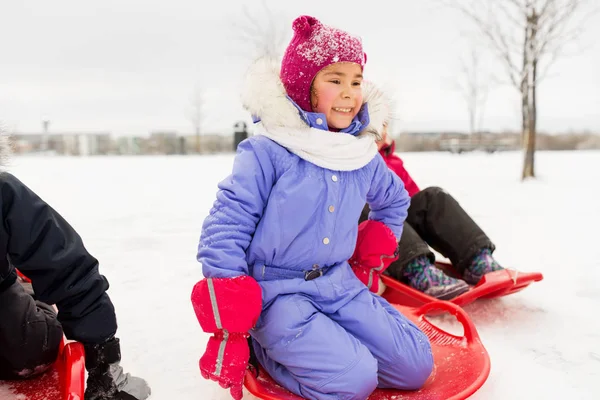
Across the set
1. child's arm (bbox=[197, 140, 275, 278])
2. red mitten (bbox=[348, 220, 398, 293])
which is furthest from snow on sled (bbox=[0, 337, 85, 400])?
red mitten (bbox=[348, 220, 398, 293])

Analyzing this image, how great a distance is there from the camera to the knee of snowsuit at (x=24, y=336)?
1561mm

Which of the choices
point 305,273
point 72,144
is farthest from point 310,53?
point 72,144

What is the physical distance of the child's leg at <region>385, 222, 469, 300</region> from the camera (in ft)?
Result: 7.58

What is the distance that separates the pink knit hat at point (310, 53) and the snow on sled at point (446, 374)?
868mm

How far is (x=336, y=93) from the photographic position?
1694mm

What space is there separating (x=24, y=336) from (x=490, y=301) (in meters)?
1.94

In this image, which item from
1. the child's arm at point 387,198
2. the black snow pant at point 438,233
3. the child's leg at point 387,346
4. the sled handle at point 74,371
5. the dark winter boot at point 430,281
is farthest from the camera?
the black snow pant at point 438,233

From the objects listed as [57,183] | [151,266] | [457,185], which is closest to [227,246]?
[151,266]

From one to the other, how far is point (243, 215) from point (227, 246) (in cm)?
11

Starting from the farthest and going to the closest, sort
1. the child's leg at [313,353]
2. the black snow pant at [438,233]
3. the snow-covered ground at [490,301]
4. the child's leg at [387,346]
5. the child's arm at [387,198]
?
the black snow pant at [438,233], the child's arm at [387,198], the snow-covered ground at [490,301], the child's leg at [387,346], the child's leg at [313,353]

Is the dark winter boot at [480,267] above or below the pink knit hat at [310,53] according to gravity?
below

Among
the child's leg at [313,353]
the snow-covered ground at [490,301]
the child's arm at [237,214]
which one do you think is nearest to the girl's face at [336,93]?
the child's arm at [237,214]

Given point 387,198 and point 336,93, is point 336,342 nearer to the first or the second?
point 387,198

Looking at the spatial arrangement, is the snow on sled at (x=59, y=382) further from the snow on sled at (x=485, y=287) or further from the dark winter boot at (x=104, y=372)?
the snow on sled at (x=485, y=287)
